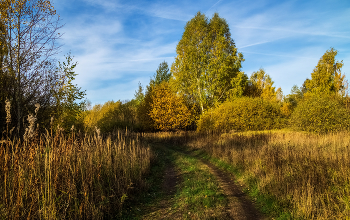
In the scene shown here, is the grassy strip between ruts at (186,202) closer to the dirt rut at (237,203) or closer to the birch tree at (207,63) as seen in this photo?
the dirt rut at (237,203)

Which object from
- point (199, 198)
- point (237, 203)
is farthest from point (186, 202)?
point (237, 203)

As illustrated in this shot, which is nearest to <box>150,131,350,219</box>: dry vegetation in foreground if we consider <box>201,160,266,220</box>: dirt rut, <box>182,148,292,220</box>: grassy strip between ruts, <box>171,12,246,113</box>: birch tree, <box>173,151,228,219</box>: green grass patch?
<box>182,148,292,220</box>: grassy strip between ruts

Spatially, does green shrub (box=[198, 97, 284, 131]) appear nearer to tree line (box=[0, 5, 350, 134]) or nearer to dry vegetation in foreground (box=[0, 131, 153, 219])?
tree line (box=[0, 5, 350, 134])

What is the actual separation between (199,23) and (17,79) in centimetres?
1954

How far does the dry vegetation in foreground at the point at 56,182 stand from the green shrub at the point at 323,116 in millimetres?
14121

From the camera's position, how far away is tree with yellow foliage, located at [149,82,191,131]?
23.6 m

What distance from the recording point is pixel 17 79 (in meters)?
8.05

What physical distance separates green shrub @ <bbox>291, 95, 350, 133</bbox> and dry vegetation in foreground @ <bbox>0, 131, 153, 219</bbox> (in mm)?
14121

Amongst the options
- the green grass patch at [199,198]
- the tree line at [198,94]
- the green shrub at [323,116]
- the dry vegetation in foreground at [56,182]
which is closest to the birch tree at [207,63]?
the tree line at [198,94]

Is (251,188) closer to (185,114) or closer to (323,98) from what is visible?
(323,98)

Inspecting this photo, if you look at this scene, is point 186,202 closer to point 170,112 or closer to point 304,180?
point 304,180

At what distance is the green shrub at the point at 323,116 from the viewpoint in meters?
13.6

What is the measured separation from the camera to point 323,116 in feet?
45.6

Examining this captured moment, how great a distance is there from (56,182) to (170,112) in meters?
20.1
